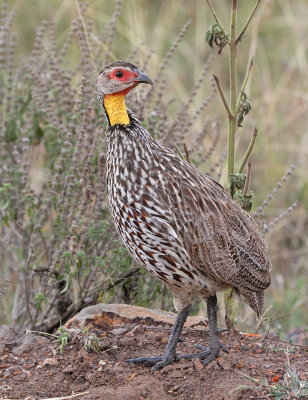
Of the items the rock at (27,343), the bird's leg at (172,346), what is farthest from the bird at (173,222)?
the rock at (27,343)

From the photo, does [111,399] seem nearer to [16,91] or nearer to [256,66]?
[16,91]

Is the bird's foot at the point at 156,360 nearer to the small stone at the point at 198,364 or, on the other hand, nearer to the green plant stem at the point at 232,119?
the small stone at the point at 198,364

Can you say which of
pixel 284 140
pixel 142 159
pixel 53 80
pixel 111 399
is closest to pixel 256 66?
pixel 284 140

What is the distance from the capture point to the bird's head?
3885 millimetres

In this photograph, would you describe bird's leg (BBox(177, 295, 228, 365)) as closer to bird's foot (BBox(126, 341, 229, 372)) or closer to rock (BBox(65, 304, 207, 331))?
bird's foot (BBox(126, 341, 229, 372))

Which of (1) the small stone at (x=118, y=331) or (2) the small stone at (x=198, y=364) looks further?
(1) the small stone at (x=118, y=331)

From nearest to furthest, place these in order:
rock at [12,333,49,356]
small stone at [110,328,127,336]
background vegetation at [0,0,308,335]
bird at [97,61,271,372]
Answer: bird at [97,61,271,372] < rock at [12,333,49,356] < small stone at [110,328,127,336] < background vegetation at [0,0,308,335]

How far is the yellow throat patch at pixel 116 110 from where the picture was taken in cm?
389

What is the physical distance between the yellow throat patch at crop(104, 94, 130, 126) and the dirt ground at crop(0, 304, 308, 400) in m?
1.22

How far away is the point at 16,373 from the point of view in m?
3.85

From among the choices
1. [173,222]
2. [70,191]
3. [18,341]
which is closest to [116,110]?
[173,222]

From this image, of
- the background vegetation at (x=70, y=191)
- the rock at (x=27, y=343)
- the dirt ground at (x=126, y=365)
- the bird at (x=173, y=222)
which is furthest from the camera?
the background vegetation at (x=70, y=191)

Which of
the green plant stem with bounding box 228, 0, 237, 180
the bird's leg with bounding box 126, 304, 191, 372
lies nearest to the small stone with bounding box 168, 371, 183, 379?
the bird's leg with bounding box 126, 304, 191, 372

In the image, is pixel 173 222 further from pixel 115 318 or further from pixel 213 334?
pixel 115 318
